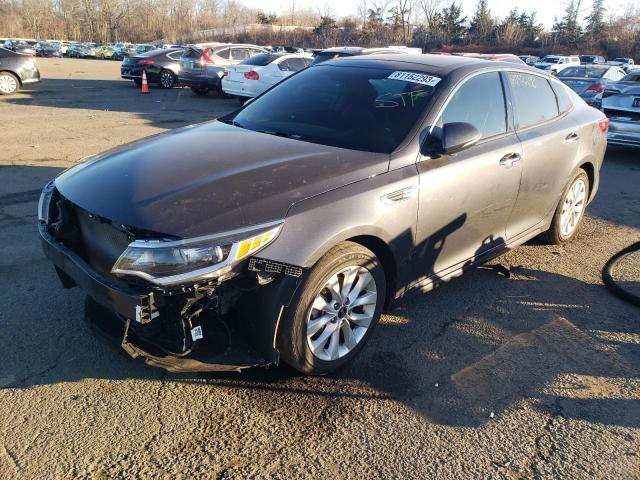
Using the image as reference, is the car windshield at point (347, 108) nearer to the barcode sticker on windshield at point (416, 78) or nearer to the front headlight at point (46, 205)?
the barcode sticker on windshield at point (416, 78)

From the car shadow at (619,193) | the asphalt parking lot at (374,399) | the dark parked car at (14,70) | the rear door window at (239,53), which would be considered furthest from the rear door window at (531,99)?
the rear door window at (239,53)

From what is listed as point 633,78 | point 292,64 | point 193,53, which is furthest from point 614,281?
point 193,53

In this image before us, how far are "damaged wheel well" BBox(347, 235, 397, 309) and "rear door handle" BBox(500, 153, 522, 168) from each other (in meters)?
1.29

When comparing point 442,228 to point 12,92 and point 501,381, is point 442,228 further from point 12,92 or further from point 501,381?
point 12,92

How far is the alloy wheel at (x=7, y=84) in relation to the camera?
50.8 ft

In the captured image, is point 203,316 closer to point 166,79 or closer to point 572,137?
point 572,137

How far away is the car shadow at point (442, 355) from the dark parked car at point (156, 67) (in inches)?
641

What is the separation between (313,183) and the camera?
9.71 feet

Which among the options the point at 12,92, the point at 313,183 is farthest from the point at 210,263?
the point at 12,92

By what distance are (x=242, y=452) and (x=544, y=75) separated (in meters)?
4.24

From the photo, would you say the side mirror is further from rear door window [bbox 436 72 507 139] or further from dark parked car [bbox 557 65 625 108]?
dark parked car [bbox 557 65 625 108]

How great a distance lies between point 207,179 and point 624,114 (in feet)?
30.5

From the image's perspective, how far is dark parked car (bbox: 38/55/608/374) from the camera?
261cm

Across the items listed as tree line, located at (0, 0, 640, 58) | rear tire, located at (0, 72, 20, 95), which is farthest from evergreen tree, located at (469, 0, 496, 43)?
rear tire, located at (0, 72, 20, 95)
